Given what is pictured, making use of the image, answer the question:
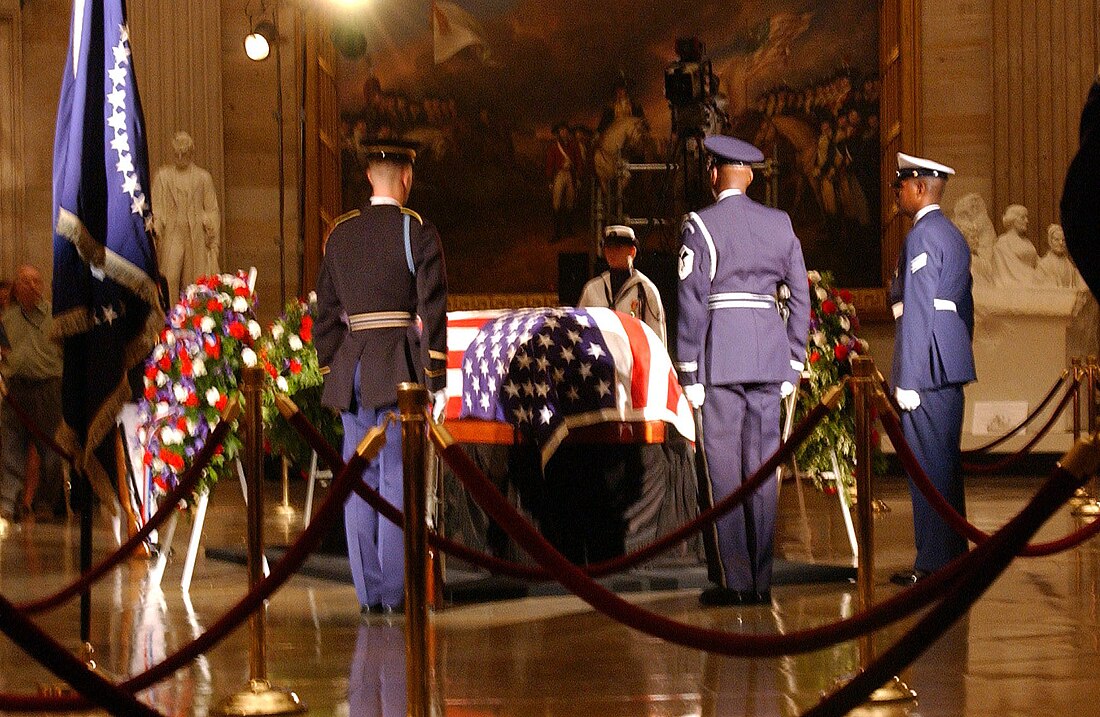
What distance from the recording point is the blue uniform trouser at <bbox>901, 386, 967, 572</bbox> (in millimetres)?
7289

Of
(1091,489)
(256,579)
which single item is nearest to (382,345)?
(256,579)

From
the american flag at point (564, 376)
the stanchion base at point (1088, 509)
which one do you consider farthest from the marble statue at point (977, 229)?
the american flag at point (564, 376)

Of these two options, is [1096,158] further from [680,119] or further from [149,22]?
[149,22]

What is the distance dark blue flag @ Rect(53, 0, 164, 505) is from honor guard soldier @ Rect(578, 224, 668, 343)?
4891 millimetres

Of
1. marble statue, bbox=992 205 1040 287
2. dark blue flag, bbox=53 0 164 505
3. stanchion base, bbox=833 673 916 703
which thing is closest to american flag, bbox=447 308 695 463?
dark blue flag, bbox=53 0 164 505

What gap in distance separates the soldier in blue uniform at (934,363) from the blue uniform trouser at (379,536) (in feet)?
7.76

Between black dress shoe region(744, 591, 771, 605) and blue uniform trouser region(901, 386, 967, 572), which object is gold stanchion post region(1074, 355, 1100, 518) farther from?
black dress shoe region(744, 591, 771, 605)

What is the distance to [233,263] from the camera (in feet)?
53.3

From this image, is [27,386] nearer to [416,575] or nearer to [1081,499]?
[1081,499]

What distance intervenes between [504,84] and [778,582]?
10.2 m


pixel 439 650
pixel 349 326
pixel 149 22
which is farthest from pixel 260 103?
pixel 439 650

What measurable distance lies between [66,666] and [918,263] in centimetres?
494

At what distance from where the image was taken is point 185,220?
15.1 meters

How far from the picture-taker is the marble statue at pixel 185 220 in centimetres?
1501
